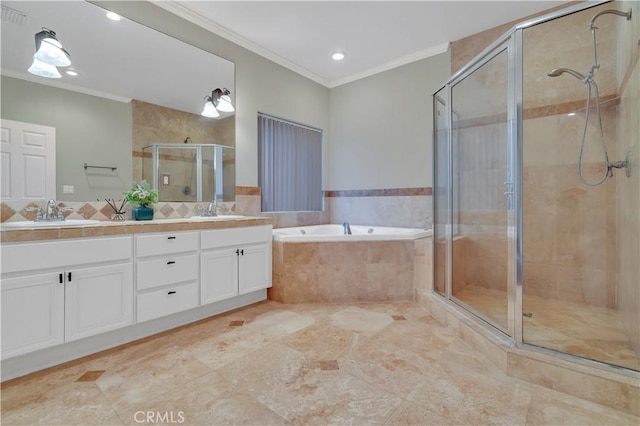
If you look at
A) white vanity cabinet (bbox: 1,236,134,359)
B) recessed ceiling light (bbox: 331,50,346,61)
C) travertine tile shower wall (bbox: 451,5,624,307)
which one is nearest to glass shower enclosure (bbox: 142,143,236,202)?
white vanity cabinet (bbox: 1,236,134,359)

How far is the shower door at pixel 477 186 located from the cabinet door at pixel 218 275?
6.01 feet

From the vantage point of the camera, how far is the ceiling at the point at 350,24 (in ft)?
8.55

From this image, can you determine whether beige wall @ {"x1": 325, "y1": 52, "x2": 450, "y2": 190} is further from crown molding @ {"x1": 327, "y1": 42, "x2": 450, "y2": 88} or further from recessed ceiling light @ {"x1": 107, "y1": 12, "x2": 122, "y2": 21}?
recessed ceiling light @ {"x1": 107, "y1": 12, "x2": 122, "y2": 21}

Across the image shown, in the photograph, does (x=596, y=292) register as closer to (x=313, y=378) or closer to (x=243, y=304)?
(x=313, y=378)

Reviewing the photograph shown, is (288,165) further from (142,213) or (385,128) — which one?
(142,213)

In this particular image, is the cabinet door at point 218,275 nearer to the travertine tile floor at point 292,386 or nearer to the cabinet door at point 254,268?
the cabinet door at point 254,268

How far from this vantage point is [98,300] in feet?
5.93

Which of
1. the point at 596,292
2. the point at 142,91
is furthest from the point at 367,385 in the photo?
the point at 142,91

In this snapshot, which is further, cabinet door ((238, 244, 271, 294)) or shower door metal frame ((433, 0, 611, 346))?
cabinet door ((238, 244, 271, 294))

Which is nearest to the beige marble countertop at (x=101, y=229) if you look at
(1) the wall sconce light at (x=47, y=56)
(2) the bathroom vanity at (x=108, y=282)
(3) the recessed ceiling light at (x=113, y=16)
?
(2) the bathroom vanity at (x=108, y=282)

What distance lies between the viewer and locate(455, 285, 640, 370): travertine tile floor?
5.45 feet

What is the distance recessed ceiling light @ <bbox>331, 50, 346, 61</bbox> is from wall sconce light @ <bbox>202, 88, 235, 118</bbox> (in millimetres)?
1298

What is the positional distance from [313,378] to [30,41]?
2746 millimetres

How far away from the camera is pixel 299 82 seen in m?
3.82
